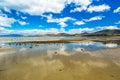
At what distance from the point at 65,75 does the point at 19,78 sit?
3.83m

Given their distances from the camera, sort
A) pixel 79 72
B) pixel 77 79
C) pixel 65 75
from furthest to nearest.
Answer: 1. pixel 79 72
2. pixel 65 75
3. pixel 77 79

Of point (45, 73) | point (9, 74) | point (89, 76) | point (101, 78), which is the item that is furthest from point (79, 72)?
point (9, 74)

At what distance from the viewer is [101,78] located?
35.7 ft

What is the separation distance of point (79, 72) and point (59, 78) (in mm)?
2459

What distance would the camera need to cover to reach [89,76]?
37.4 feet

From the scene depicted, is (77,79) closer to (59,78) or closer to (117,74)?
(59,78)

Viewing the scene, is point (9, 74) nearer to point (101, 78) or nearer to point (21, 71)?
point (21, 71)

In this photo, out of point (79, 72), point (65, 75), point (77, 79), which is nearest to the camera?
point (77, 79)

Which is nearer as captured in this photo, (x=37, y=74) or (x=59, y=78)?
(x=59, y=78)

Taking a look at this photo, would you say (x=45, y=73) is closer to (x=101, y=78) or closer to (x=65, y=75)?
(x=65, y=75)

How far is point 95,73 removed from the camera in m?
12.2

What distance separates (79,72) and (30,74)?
4.48 meters

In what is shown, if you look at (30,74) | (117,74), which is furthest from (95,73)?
(30,74)

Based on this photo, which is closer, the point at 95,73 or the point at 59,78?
the point at 59,78
